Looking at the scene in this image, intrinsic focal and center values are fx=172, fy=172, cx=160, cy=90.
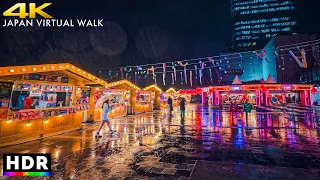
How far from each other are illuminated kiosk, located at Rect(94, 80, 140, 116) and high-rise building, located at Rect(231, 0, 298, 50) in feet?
288

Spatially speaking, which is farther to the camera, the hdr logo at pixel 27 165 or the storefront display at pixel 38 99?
the storefront display at pixel 38 99

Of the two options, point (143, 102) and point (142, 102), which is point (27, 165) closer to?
point (142, 102)

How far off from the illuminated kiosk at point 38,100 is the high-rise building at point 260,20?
95592mm

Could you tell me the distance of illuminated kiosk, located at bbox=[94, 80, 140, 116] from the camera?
47.6ft

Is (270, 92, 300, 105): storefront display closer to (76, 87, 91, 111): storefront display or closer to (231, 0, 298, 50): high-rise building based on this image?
(76, 87, 91, 111): storefront display

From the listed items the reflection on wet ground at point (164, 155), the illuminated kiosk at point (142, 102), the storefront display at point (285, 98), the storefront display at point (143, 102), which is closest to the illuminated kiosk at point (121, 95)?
the illuminated kiosk at point (142, 102)

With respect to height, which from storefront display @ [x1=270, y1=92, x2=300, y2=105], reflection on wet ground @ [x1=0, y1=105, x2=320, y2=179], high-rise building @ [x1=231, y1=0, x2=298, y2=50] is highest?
high-rise building @ [x1=231, y1=0, x2=298, y2=50]

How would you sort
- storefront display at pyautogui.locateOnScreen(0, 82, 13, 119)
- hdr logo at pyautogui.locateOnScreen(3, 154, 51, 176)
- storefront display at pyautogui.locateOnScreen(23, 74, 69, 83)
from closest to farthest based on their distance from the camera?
hdr logo at pyautogui.locateOnScreen(3, 154, 51, 176) → storefront display at pyautogui.locateOnScreen(0, 82, 13, 119) → storefront display at pyautogui.locateOnScreen(23, 74, 69, 83)

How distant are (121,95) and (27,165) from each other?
1320 centimetres

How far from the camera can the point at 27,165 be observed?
3670 mm

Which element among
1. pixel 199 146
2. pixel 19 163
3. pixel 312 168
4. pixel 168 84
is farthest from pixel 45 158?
pixel 168 84

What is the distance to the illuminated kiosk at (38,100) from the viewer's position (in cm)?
634


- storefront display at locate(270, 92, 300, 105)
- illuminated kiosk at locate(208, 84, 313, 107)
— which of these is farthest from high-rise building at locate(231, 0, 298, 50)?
illuminated kiosk at locate(208, 84, 313, 107)

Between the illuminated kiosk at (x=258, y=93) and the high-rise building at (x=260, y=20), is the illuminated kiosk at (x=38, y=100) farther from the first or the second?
the high-rise building at (x=260, y=20)
